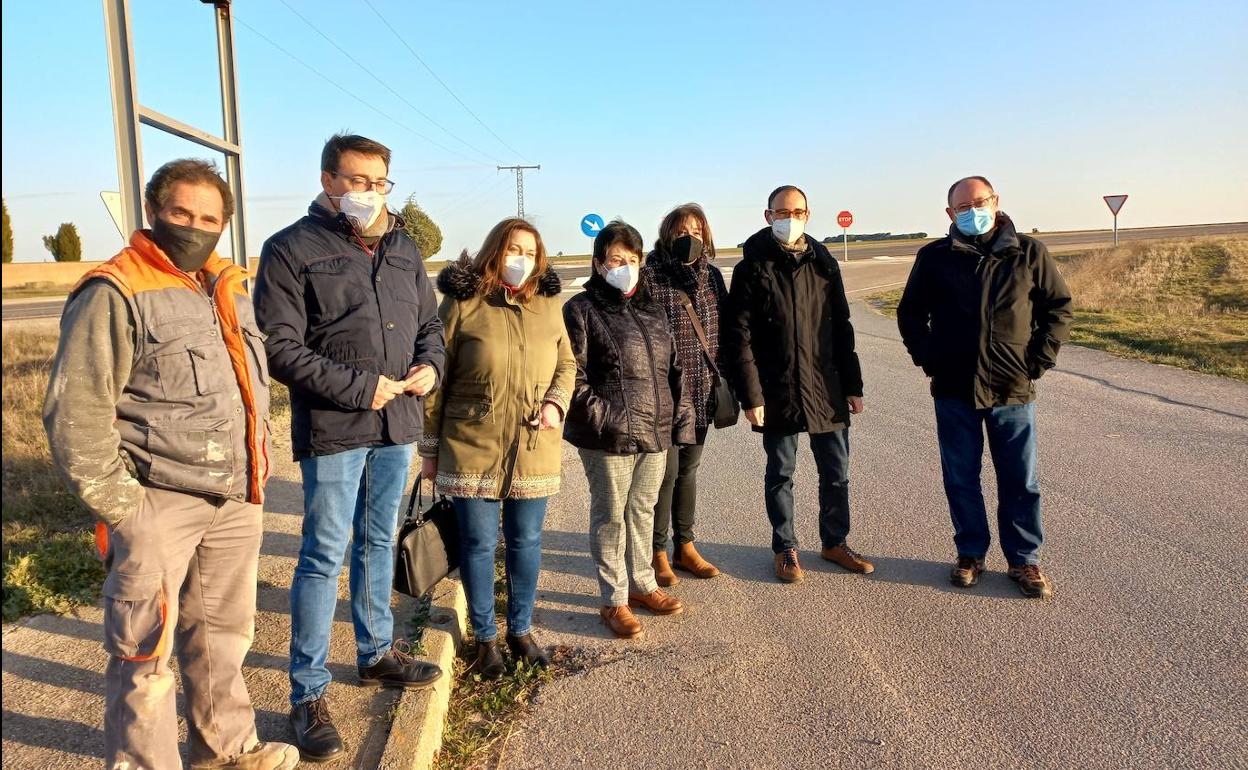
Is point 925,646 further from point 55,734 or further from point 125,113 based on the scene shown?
point 125,113

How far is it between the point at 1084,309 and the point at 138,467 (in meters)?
20.3

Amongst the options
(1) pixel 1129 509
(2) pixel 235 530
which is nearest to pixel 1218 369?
(1) pixel 1129 509

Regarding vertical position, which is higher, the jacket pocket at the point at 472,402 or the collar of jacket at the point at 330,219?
the collar of jacket at the point at 330,219

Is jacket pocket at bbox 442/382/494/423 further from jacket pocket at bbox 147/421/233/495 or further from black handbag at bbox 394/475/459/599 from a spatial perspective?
jacket pocket at bbox 147/421/233/495

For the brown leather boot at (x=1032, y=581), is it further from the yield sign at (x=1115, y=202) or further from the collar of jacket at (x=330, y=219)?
the yield sign at (x=1115, y=202)

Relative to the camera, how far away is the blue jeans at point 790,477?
4.80 meters

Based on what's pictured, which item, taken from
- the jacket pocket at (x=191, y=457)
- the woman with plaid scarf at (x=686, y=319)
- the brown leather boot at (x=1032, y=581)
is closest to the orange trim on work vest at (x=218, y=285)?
the jacket pocket at (x=191, y=457)

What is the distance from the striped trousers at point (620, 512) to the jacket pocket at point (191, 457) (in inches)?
70.8

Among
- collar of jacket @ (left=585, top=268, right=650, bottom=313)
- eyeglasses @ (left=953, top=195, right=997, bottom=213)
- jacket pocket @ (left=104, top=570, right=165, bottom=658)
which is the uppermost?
eyeglasses @ (left=953, top=195, right=997, bottom=213)

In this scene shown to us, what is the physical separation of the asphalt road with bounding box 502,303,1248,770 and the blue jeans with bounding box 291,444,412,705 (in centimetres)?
83

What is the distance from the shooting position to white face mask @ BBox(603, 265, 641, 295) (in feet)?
13.3

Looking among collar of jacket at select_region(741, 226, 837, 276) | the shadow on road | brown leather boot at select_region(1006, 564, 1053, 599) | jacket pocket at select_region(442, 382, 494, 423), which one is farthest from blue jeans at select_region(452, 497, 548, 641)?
brown leather boot at select_region(1006, 564, 1053, 599)

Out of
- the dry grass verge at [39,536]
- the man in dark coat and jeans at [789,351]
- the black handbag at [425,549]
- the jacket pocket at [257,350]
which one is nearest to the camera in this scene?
the jacket pocket at [257,350]

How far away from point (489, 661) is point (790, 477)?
2.04m
